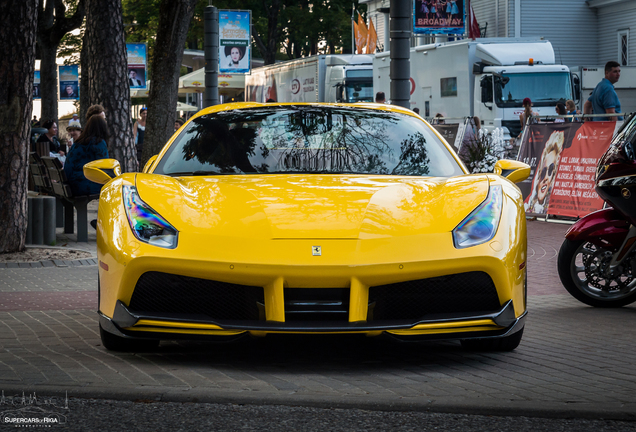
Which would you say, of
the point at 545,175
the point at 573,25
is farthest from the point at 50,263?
the point at 573,25

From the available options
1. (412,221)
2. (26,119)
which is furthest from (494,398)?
(26,119)

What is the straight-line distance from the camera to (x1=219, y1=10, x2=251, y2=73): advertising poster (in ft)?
72.2

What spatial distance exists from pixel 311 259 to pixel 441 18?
23.6 m

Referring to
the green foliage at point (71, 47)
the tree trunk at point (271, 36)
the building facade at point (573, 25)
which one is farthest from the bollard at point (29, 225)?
the tree trunk at point (271, 36)

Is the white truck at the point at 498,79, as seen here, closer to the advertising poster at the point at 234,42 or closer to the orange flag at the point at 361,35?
the advertising poster at the point at 234,42

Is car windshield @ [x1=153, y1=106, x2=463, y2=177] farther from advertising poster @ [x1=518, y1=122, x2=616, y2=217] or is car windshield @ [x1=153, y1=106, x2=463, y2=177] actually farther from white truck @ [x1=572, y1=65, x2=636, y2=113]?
white truck @ [x1=572, y1=65, x2=636, y2=113]

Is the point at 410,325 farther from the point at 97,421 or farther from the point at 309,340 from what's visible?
the point at 97,421

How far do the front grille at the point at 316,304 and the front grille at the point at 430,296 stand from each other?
13 centimetres

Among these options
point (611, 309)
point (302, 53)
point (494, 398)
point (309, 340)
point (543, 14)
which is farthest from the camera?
point (302, 53)

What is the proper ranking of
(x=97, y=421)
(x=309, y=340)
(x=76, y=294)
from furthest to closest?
(x=76, y=294), (x=309, y=340), (x=97, y=421)

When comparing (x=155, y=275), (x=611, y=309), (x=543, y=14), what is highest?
(x=543, y=14)

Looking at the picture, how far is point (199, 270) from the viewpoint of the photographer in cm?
449

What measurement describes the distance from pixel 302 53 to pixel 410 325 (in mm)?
59340

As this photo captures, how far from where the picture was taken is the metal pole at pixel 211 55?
1709 centimetres
